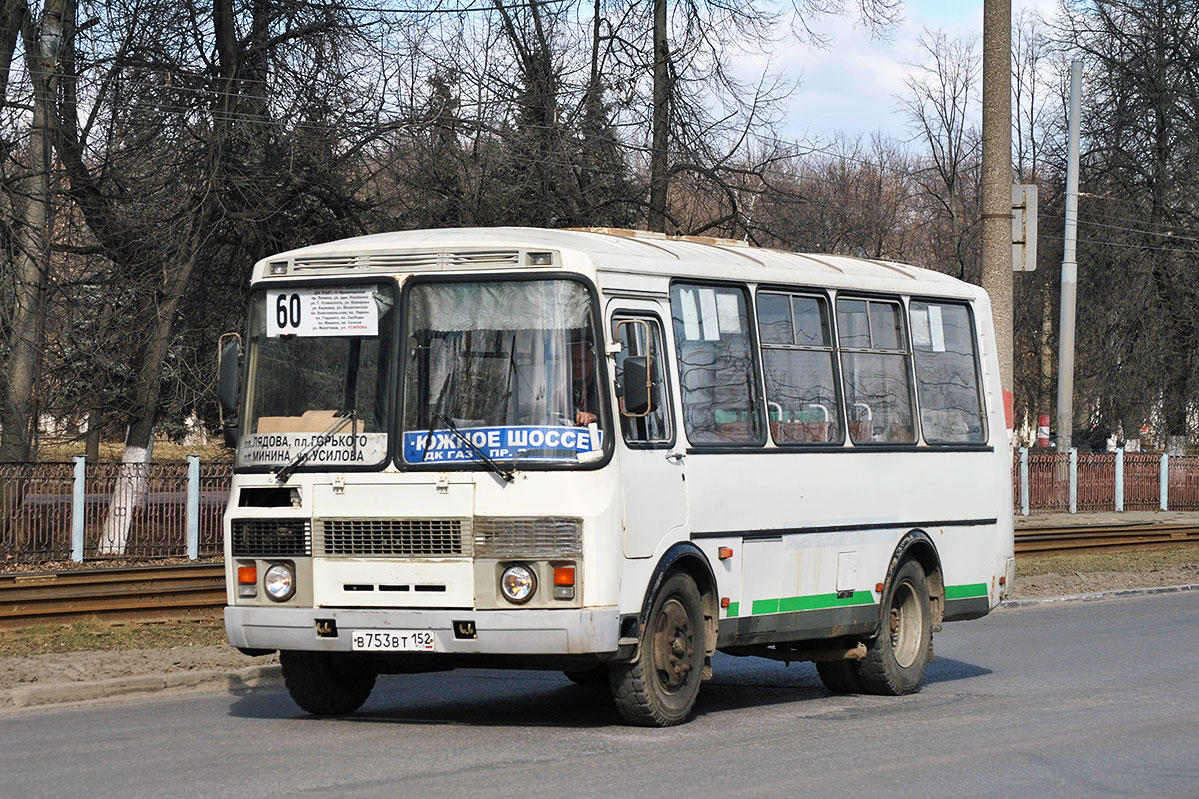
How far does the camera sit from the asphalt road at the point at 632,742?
318 inches

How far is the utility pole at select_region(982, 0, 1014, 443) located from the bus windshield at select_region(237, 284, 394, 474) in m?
10.2

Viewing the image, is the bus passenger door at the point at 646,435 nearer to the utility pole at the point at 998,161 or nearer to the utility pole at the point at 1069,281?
the utility pole at the point at 998,161

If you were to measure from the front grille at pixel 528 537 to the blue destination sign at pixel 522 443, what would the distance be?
350mm

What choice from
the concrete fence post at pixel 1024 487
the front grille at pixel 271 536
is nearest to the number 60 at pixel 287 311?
the front grille at pixel 271 536

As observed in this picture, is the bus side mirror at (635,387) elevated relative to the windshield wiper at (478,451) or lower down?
elevated

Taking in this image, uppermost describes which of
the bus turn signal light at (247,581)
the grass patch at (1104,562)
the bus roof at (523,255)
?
the bus roof at (523,255)

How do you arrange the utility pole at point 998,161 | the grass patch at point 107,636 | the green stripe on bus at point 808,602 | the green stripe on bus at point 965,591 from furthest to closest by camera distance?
the utility pole at point 998,161 → the grass patch at point 107,636 → the green stripe on bus at point 965,591 → the green stripe on bus at point 808,602

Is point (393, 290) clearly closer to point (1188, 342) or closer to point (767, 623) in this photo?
point (767, 623)

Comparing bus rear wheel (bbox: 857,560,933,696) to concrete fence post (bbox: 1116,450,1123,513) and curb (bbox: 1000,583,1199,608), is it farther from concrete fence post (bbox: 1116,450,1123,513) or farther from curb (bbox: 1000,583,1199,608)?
concrete fence post (bbox: 1116,450,1123,513)

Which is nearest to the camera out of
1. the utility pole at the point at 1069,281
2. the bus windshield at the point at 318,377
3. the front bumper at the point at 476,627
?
the front bumper at the point at 476,627

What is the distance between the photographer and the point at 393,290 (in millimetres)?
9898

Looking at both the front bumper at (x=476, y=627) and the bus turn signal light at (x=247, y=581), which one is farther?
the bus turn signal light at (x=247, y=581)

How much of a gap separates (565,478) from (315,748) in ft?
6.44

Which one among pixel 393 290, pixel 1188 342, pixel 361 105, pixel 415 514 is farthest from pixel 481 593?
pixel 1188 342
